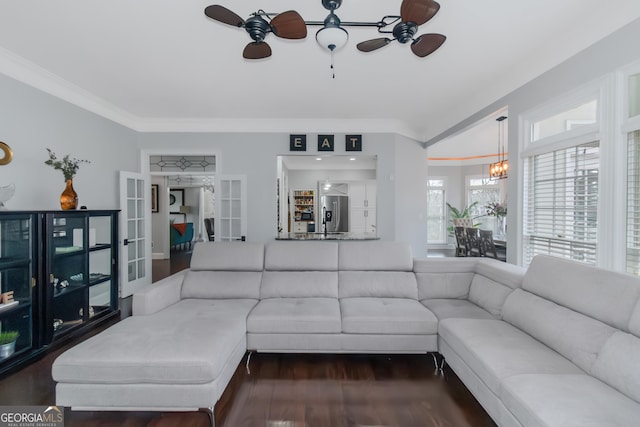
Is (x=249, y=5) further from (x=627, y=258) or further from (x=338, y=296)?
(x=627, y=258)

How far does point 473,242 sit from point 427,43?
381 cm

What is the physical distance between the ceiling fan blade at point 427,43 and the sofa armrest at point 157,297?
9.05 feet

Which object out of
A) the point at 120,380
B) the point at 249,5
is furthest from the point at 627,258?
the point at 120,380

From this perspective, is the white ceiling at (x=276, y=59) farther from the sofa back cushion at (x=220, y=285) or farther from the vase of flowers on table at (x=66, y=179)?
the sofa back cushion at (x=220, y=285)

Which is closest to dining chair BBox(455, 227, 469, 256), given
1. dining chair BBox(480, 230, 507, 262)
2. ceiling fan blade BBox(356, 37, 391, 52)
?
dining chair BBox(480, 230, 507, 262)

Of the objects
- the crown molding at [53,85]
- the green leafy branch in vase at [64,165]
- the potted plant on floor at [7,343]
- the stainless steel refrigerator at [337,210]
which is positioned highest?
the crown molding at [53,85]

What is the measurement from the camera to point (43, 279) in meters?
2.65

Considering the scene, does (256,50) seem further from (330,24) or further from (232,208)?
(232,208)

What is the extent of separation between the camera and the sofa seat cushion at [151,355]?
5.62ft

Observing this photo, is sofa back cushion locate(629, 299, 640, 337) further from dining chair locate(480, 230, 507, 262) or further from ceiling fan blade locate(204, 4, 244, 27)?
dining chair locate(480, 230, 507, 262)

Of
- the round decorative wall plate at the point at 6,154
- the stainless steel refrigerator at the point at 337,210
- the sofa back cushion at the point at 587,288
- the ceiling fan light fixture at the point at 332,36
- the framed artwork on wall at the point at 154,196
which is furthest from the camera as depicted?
the stainless steel refrigerator at the point at 337,210

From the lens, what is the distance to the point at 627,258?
6.54 ft

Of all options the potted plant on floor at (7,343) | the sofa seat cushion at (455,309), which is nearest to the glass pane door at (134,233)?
the potted plant on floor at (7,343)

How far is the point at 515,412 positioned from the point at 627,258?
145cm
